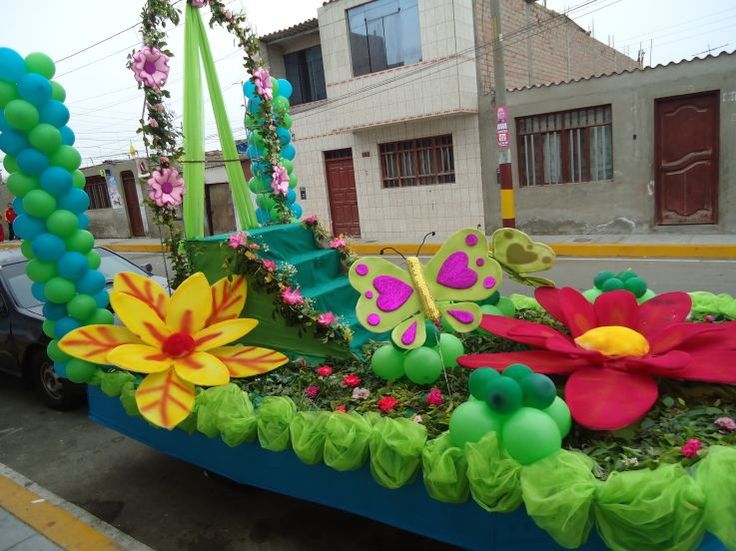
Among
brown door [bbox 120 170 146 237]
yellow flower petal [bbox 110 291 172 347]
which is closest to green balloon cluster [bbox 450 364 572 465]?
yellow flower petal [bbox 110 291 172 347]

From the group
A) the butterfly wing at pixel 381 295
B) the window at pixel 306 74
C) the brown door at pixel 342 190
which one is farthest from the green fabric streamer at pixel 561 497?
the window at pixel 306 74

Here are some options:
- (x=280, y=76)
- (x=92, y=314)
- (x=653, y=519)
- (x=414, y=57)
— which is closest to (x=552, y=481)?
(x=653, y=519)

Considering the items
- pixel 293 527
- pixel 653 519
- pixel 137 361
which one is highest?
pixel 137 361

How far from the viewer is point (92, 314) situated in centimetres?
339

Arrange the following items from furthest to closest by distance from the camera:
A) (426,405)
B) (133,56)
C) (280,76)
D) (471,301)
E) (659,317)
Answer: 1. (280,76)
2. (133,56)
3. (471,301)
4. (659,317)
5. (426,405)

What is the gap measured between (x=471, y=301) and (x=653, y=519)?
5.22ft

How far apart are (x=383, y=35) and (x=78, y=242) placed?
10.3m

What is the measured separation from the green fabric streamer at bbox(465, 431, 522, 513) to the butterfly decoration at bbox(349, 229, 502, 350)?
90 cm

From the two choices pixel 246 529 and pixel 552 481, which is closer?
pixel 552 481

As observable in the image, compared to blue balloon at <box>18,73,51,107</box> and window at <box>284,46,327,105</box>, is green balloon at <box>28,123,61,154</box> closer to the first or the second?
blue balloon at <box>18,73,51,107</box>

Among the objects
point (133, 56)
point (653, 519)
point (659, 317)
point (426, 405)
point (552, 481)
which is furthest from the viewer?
point (133, 56)

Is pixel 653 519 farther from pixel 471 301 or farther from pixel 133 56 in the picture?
pixel 133 56

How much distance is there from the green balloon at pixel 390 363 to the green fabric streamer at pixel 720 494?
1439mm

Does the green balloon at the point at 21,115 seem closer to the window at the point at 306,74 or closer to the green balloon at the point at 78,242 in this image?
the green balloon at the point at 78,242
